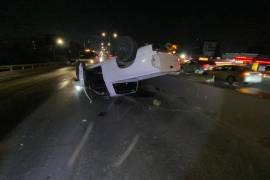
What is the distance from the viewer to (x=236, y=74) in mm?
16719

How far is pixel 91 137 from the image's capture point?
5.32 meters

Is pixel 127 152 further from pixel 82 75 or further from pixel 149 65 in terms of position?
pixel 82 75

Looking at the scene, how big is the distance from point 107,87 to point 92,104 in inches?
46.9

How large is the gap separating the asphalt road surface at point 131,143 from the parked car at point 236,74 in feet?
32.0

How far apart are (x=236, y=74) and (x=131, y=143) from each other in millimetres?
14670

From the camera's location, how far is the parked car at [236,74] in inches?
619

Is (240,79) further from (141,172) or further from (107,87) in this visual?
(141,172)

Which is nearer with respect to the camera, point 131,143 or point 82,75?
point 131,143

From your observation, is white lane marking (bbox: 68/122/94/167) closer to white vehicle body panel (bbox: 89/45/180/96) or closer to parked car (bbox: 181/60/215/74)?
white vehicle body panel (bbox: 89/45/180/96)

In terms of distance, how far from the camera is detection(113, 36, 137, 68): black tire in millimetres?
6711

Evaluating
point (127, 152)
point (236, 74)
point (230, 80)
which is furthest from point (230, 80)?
point (127, 152)

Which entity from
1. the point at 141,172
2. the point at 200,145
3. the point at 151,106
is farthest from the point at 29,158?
the point at 151,106

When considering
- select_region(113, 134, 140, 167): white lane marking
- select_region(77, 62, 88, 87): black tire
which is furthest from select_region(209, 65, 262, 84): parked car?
select_region(113, 134, 140, 167): white lane marking

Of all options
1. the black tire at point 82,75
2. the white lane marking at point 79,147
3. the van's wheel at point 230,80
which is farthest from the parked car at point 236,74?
the white lane marking at point 79,147
